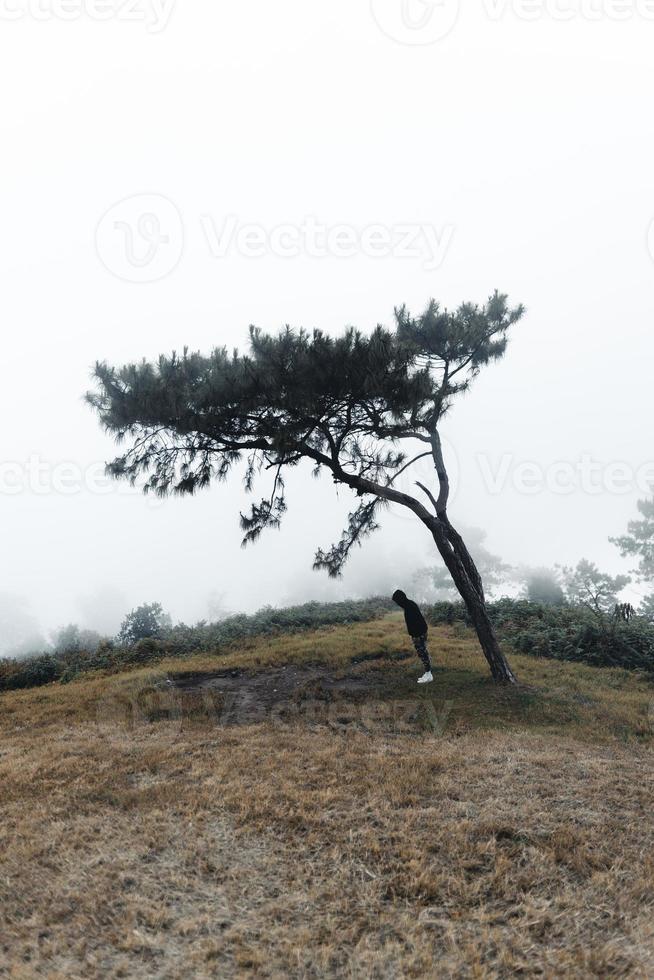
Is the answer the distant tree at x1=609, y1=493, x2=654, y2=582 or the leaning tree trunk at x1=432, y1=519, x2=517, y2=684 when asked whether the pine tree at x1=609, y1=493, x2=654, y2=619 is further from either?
the leaning tree trunk at x1=432, y1=519, x2=517, y2=684

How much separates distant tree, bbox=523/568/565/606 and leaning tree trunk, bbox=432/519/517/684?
2448cm

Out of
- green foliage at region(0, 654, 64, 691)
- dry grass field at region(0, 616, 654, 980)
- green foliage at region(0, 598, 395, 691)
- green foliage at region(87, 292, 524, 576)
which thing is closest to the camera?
dry grass field at region(0, 616, 654, 980)

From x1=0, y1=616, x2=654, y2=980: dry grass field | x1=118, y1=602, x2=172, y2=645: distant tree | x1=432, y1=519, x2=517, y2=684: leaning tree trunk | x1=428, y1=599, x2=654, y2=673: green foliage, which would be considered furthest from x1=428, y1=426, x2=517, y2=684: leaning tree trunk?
x1=118, y1=602, x2=172, y2=645: distant tree

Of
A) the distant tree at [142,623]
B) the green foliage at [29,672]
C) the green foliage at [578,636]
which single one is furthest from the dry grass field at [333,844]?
the distant tree at [142,623]

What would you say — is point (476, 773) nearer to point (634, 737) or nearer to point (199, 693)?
point (634, 737)

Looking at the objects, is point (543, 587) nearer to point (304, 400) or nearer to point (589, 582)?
point (589, 582)

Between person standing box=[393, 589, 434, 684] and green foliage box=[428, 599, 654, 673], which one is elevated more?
person standing box=[393, 589, 434, 684]

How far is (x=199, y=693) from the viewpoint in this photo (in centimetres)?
1027

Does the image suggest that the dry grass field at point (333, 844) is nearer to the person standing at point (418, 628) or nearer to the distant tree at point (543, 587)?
the person standing at point (418, 628)

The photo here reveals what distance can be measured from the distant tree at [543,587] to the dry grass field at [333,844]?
27.7 m

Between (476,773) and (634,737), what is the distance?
3.53 meters

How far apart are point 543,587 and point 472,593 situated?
30.5 metres

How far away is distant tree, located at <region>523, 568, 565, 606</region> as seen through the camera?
33.9m

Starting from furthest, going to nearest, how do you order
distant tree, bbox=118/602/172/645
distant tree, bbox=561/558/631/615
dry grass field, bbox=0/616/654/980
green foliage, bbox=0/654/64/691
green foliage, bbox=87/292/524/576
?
distant tree, bbox=561/558/631/615
distant tree, bbox=118/602/172/645
green foliage, bbox=0/654/64/691
green foliage, bbox=87/292/524/576
dry grass field, bbox=0/616/654/980
